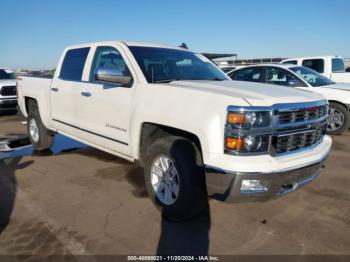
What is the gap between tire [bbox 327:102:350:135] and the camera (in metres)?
7.89

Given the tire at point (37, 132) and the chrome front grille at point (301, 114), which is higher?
the chrome front grille at point (301, 114)

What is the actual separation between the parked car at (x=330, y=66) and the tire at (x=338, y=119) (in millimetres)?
3139

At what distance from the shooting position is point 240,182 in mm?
2852

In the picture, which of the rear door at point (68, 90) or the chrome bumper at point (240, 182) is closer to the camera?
the chrome bumper at point (240, 182)

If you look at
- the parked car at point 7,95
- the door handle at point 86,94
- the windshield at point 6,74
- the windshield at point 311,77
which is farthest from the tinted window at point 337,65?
the windshield at point 6,74

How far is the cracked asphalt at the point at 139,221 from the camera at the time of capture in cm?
302

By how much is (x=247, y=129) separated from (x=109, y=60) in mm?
2476

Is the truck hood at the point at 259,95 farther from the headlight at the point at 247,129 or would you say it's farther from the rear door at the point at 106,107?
the rear door at the point at 106,107

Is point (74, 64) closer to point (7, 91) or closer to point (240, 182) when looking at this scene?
point (240, 182)

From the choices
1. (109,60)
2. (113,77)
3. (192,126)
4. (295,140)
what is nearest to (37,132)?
(109,60)

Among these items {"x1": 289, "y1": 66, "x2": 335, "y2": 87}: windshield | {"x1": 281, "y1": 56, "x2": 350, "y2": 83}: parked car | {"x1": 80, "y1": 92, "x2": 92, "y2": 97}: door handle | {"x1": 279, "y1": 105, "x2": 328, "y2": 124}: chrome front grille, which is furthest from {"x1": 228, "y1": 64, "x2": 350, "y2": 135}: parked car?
{"x1": 80, "y1": 92, "x2": 92, "y2": 97}: door handle

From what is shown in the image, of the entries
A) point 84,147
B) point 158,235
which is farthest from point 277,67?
point 158,235

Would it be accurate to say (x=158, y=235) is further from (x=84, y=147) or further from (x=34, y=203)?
(x=84, y=147)

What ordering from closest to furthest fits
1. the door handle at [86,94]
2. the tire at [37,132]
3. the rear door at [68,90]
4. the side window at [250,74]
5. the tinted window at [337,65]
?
the door handle at [86,94]
the rear door at [68,90]
the tire at [37,132]
the side window at [250,74]
the tinted window at [337,65]
